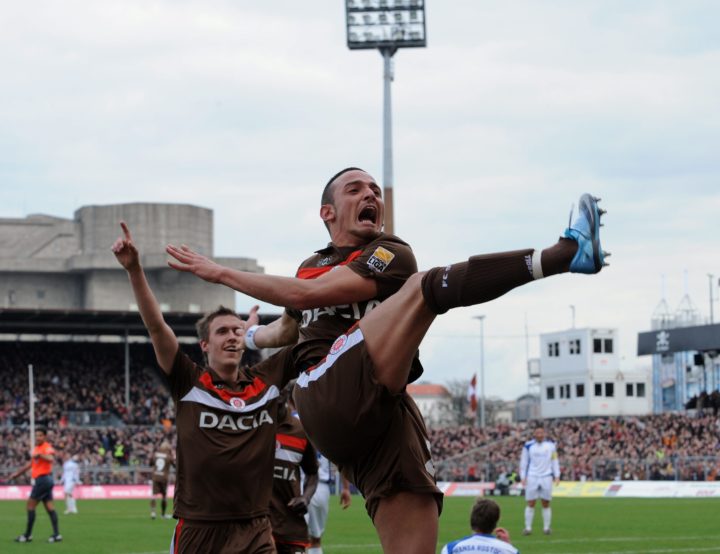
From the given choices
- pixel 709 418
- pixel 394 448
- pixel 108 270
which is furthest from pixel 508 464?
pixel 394 448

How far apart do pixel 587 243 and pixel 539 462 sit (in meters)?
19.7

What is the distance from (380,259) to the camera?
6.00 meters

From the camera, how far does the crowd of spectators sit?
44.4 m

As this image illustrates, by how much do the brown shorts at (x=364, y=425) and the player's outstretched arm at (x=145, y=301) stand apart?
67.2 inches

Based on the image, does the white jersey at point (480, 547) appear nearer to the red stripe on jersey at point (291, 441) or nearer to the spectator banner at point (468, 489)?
the red stripe on jersey at point (291, 441)

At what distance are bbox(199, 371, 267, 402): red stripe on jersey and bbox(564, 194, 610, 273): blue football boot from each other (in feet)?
13.1

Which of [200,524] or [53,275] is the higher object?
[53,275]

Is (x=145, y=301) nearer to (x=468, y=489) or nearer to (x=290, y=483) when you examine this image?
(x=290, y=483)

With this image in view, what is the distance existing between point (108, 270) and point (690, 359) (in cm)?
4907

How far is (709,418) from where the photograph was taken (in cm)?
5094

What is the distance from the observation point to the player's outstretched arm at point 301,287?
19.3 feet

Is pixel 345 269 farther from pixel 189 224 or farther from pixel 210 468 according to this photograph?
pixel 189 224

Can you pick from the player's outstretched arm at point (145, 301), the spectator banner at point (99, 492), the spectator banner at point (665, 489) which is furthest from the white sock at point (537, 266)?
the spectator banner at point (99, 492)

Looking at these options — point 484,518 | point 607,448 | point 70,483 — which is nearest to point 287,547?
point 484,518
